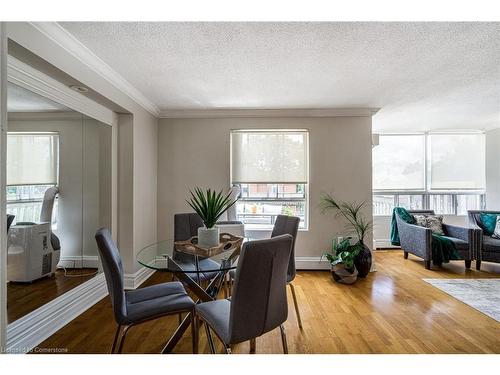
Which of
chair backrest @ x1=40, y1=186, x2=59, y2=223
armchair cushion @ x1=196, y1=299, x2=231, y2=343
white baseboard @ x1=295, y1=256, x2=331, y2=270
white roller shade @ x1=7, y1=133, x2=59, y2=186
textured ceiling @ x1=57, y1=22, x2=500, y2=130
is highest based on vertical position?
textured ceiling @ x1=57, y1=22, x2=500, y2=130

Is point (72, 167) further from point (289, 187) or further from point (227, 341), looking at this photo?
point (289, 187)

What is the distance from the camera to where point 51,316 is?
2.17 m

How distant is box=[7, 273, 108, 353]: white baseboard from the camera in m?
1.84

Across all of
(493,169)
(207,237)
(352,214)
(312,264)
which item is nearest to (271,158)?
(352,214)

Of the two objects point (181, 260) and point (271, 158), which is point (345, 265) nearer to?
point (271, 158)

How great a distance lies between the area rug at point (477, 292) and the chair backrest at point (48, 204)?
13.6 ft

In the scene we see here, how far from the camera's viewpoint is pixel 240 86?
9.62 ft

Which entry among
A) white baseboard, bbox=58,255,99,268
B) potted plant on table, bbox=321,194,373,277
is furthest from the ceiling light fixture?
potted plant on table, bbox=321,194,373,277

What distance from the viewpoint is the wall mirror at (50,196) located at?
1825 mm

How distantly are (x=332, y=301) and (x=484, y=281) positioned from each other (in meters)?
2.22

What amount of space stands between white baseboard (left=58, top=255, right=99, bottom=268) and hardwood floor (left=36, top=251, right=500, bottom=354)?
45 centimetres

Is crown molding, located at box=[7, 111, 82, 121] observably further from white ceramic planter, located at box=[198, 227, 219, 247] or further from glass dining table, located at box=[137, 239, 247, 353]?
white ceramic planter, located at box=[198, 227, 219, 247]

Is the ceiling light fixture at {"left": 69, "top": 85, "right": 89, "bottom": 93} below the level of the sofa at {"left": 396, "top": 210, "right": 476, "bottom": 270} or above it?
above

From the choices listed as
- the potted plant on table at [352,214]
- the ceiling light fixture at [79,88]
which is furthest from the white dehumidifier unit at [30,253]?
the potted plant on table at [352,214]
